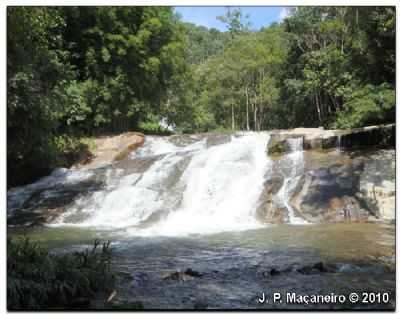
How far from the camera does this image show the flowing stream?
5.64 metres

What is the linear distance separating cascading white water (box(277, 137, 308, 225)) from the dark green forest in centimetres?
302

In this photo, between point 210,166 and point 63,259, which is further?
point 210,166

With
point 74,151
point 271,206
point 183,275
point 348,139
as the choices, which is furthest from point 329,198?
point 74,151

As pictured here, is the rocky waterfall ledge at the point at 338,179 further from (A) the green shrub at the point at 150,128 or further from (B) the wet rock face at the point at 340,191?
(A) the green shrub at the point at 150,128

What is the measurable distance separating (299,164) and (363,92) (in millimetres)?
4749

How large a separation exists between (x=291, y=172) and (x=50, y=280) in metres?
10.1

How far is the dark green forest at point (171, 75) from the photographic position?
345 inches

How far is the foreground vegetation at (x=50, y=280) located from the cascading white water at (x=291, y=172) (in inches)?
276

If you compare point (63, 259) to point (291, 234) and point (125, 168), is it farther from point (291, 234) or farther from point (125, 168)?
point (125, 168)

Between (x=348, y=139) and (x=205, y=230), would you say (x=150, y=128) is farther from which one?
(x=205, y=230)

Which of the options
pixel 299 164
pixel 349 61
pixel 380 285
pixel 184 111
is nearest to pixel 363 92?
pixel 349 61

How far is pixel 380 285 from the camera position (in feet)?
18.5

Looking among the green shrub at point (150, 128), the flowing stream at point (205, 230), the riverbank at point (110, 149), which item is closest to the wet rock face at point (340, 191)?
the flowing stream at point (205, 230)

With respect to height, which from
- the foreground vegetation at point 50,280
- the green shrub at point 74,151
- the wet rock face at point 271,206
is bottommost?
the wet rock face at point 271,206
